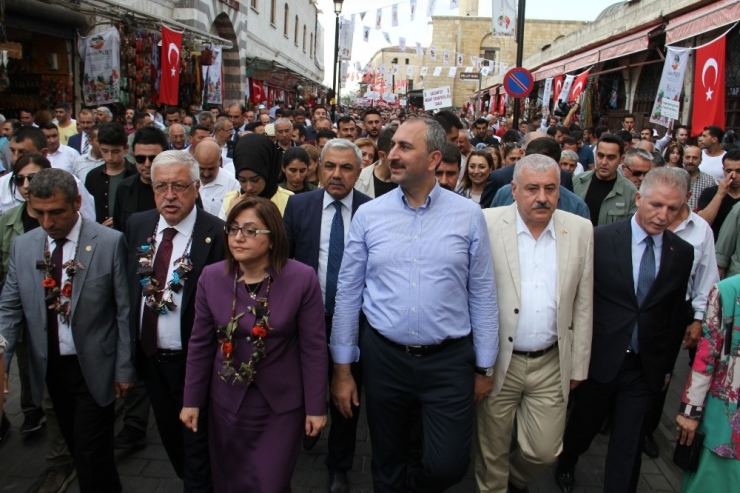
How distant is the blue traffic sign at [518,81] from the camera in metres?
10.3

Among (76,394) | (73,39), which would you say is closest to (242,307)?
(76,394)

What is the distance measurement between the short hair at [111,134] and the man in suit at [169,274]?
178 cm

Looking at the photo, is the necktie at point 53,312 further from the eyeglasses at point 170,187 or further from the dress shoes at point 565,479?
the dress shoes at point 565,479

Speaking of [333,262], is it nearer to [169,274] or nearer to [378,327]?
[378,327]

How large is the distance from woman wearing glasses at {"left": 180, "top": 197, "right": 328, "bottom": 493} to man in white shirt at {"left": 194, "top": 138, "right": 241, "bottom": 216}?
8.19ft

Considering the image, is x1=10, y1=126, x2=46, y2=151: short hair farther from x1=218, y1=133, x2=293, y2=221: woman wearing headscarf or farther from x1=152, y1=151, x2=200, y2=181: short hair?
x1=152, y1=151, x2=200, y2=181: short hair

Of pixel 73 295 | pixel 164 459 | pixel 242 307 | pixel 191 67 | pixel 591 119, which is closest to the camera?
pixel 242 307

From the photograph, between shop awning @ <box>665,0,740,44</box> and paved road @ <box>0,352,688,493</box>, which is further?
shop awning @ <box>665,0,740,44</box>

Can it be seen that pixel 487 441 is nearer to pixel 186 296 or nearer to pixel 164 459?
pixel 186 296

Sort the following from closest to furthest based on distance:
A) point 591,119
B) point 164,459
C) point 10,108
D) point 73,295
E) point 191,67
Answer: point 73,295 → point 164,459 → point 10,108 → point 191,67 → point 591,119

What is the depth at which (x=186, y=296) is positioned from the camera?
11.1ft

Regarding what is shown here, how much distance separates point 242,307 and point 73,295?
1.11 meters

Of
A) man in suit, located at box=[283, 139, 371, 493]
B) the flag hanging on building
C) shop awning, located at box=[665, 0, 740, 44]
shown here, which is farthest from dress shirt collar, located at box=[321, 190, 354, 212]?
the flag hanging on building

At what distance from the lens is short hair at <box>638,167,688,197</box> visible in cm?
340
